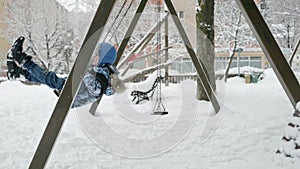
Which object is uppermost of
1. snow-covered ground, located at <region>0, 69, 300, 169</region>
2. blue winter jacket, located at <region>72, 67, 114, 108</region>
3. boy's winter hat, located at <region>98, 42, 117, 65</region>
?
boy's winter hat, located at <region>98, 42, 117, 65</region>

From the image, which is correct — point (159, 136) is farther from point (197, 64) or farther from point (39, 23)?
point (39, 23)

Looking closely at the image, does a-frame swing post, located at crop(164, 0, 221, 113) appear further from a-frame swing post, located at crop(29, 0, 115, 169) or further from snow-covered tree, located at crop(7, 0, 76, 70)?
snow-covered tree, located at crop(7, 0, 76, 70)

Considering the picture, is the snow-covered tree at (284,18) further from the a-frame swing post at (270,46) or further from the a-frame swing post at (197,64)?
the a-frame swing post at (270,46)

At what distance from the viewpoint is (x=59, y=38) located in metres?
11.6

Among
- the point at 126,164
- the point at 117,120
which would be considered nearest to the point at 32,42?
the point at 117,120

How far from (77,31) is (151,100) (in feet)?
19.8

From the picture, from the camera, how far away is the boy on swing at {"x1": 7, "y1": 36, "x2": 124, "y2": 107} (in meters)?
2.94

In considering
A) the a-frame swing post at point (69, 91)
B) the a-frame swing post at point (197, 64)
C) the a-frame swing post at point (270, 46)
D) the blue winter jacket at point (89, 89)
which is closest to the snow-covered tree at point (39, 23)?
the a-frame swing post at point (197, 64)

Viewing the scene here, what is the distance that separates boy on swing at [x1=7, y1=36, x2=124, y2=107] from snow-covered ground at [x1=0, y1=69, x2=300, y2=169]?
0.59 m

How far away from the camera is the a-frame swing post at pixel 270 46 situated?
2566 mm

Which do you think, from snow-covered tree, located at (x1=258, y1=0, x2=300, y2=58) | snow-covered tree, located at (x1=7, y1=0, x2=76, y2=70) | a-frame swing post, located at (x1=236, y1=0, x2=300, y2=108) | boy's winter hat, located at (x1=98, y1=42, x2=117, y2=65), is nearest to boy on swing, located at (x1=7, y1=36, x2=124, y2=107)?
boy's winter hat, located at (x1=98, y1=42, x2=117, y2=65)

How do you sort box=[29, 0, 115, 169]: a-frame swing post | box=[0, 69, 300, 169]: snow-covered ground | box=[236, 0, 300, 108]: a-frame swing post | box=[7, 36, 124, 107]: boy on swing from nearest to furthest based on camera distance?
box=[29, 0, 115, 169]: a-frame swing post, box=[236, 0, 300, 108]: a-frame swing post, box=[0, 69, 300, 169]: snow-covered ground, box=[7, 36, 124, 107]: boy on swing

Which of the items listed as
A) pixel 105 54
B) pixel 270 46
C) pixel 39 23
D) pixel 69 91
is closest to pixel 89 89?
pixel 105 54

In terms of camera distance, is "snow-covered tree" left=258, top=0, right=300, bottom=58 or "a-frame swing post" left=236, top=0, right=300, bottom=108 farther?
"snow-covered tree" left=258, top=0, right=300, bottom=58
